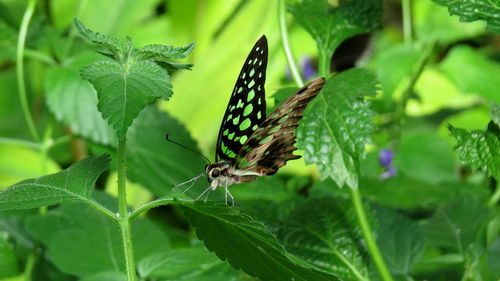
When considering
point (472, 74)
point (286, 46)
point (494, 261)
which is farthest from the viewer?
point (472, 74)

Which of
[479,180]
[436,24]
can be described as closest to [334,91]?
[479,180]

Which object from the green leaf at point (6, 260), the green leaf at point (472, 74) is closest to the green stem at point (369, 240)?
the green leaf at point (6, 260)

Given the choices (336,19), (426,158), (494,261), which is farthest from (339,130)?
(426,158)

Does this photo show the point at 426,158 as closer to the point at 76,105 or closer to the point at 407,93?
the point at 407,93

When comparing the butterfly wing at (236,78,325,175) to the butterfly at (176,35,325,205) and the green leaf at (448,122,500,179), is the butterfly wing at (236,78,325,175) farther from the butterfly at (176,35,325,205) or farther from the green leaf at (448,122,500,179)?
the green leaf at (448,122,500,179)

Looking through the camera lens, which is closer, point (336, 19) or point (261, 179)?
point (336, 19)

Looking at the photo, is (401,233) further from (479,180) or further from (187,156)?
(479,180)

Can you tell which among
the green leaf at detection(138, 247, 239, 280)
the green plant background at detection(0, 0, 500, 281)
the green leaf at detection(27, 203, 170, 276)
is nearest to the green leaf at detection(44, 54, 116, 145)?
the green plant background at detection(0, 0, 500, 281)
